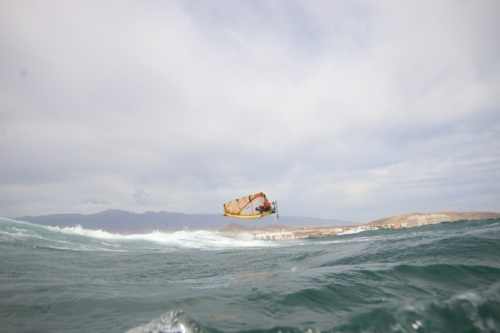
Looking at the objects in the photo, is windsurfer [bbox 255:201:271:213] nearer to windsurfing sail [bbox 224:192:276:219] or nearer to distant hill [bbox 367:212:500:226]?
windsurfing sail [bbox 224:192:276:219]

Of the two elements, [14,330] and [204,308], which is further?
[204,308]

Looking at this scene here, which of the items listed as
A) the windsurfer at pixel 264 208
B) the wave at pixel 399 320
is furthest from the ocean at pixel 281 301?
the windsurfer at pixel 264 208

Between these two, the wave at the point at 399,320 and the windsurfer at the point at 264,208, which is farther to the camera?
the windsurfer at the point at 264,208

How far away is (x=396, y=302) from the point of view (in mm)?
5242

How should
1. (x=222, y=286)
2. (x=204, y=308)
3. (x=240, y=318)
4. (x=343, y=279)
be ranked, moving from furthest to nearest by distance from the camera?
(x=222, y=286)
(x=343, y=279)
(x=204, y=308)
(x=240, y=318)

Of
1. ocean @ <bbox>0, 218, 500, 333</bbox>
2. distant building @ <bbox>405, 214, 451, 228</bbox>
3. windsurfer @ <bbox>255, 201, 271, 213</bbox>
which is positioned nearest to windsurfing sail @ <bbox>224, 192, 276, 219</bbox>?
windsurfer @ <bbox>255, 201, 271, 213</bbox>

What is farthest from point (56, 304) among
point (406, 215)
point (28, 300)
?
point (406, 215)

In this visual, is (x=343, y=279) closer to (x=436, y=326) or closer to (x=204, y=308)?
(x=436, y=326)

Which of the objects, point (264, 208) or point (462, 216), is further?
point (462, 216)

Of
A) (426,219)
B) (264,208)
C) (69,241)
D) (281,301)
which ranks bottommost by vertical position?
(281,301)

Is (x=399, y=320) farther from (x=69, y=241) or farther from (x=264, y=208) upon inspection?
(x=264, y=208)

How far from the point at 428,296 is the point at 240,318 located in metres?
3.87

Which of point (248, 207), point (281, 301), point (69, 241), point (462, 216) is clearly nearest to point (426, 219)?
point (462, 216)

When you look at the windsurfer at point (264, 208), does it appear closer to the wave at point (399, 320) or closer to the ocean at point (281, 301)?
the ocean at point (281, 301)
